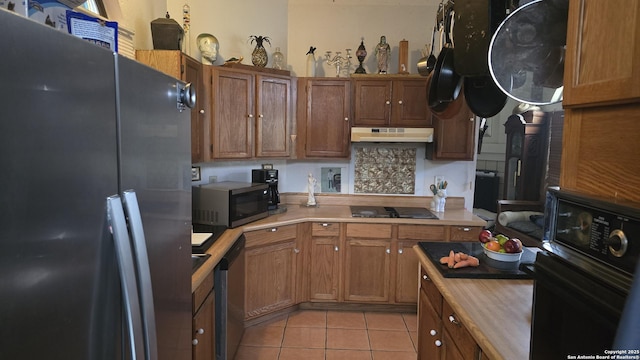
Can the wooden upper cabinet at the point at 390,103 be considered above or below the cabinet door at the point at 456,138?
above

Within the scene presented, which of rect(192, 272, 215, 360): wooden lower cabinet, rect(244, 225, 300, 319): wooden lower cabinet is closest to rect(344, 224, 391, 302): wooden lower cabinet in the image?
rect(244, 225, 300, 319): wooden lower cabinet

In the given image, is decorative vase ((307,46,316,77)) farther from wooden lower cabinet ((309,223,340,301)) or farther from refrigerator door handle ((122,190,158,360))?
refrigerator door handle ((122,190,158,360))

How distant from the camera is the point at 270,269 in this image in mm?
3164

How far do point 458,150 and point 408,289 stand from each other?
138cm

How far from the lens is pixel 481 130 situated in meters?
4.30

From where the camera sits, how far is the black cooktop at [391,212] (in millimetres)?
3434

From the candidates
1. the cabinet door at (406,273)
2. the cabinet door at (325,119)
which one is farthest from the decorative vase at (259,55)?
the cabinet door at (406,273)

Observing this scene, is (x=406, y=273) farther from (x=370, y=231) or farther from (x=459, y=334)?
(x=459, y=334)

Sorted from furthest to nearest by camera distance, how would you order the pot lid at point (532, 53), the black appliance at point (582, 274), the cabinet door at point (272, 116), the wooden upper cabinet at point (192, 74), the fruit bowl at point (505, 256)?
the cabinet door at point (272, 116)
the wooden upper cabinet at point (192, 74)
the fruit bowl at point (505, 256)
the pot lid at point (532, 53)
the black appliance at point (582, 274)

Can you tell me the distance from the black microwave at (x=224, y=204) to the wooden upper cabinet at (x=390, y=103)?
4.30 feet

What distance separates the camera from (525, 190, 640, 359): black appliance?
0.63 meters

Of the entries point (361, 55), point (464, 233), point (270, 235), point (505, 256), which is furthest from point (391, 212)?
point (505, 256)

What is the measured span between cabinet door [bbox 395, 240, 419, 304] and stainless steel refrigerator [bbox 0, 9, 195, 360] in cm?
267

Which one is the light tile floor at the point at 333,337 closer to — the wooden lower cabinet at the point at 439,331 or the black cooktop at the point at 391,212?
the wooden lower cabinet at the point at 439,331
